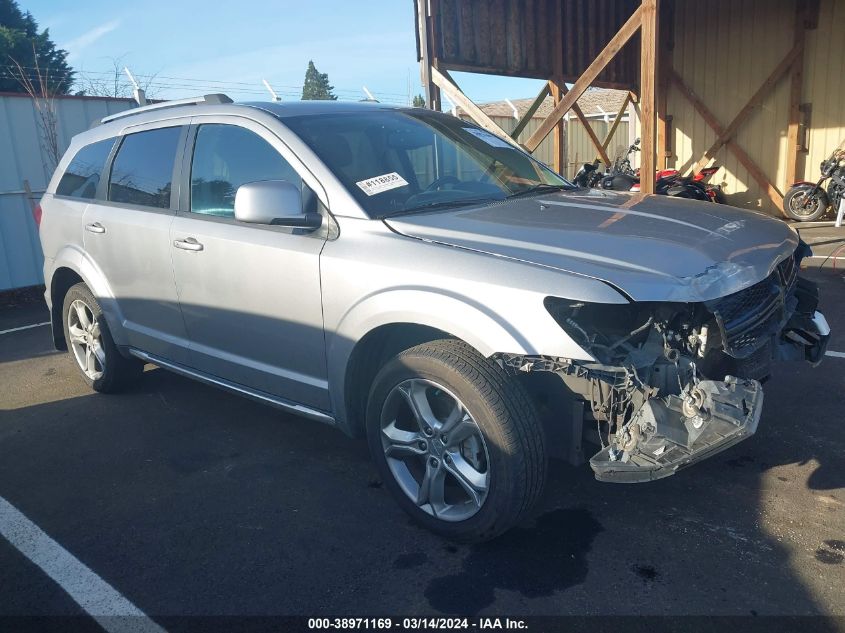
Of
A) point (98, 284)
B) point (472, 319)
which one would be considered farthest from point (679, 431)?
point (98, 284)

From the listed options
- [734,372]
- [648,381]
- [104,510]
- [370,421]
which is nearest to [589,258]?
[648,381]

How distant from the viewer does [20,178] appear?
9172 millimetres

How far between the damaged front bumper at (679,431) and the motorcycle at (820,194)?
9.66 meters

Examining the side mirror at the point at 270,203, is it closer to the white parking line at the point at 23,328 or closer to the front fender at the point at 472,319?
the front fender at the point at 472,319

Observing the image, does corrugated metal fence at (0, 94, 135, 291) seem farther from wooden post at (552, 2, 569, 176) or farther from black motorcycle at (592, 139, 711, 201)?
black motorcycle at (592, 139, 711, 201)

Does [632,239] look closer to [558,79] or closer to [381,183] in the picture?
[381,183]

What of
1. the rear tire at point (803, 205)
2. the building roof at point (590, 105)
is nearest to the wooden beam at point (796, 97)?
the rear tire at point (803, 205)

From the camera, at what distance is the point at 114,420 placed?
4582 millimetres

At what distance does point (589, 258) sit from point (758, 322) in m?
0.84

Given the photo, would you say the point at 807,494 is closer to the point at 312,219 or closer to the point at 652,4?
the point at 312,219

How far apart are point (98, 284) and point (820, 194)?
10783 millimetres

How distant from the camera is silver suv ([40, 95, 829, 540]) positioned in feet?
8.30

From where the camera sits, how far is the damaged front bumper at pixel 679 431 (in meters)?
2.47

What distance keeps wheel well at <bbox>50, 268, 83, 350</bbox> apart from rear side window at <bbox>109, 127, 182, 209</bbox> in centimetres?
90
